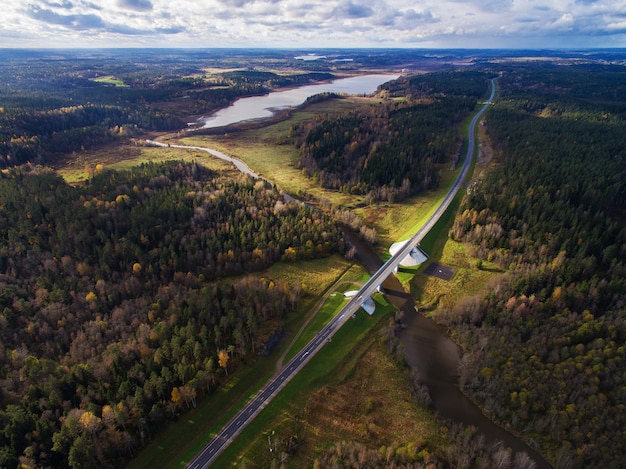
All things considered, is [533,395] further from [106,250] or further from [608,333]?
[106,250]

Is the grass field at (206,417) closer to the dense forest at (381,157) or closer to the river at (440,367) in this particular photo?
the river at (440,367)

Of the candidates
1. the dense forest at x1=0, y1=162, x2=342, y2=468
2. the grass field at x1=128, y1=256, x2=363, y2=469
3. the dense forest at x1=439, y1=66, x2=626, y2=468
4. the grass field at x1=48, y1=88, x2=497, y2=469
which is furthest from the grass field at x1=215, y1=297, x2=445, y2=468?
the dense forest at x1=439, y1=66, x2=626, y2=468

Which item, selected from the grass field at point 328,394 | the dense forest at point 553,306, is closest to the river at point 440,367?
the dense forest at point 553,306

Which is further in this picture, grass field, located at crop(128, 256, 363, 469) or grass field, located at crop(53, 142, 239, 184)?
grass field, located at crop(53, 142, 239, 184)

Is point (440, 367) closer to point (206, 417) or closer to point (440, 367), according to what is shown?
point (440, 367)

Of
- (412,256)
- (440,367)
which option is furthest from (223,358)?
(412,256)

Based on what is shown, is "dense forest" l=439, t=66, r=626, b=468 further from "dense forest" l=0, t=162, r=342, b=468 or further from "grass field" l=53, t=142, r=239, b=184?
"grass field" l=53, t=142, r=239, b=184

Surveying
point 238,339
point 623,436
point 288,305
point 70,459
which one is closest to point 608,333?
point 623,436
